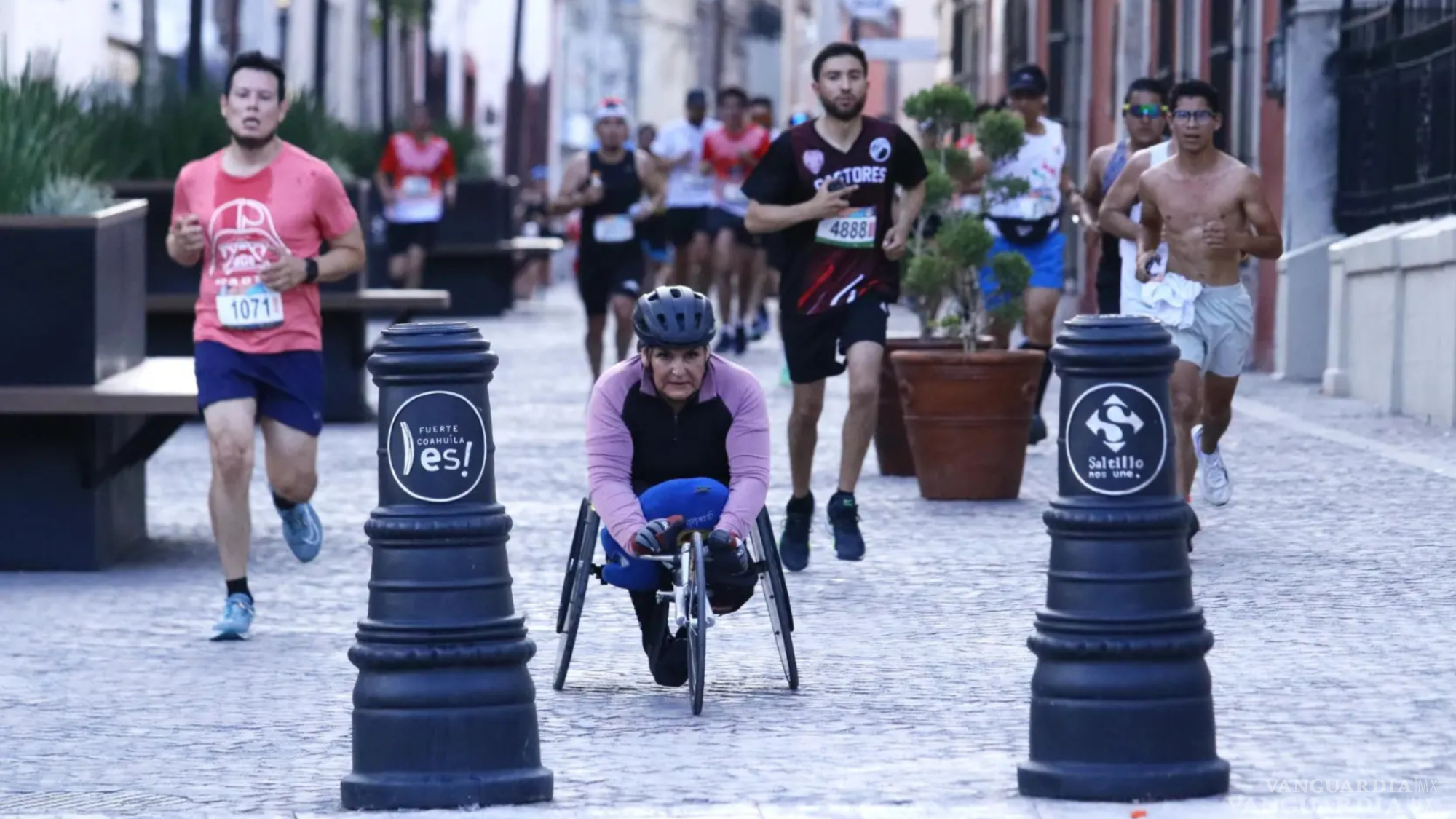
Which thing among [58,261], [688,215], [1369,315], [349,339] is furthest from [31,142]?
[688,215]

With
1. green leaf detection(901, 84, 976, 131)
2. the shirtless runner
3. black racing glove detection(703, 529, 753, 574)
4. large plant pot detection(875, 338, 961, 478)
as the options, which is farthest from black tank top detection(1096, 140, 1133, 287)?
black racing glove detection(703, 529, 753, 574)

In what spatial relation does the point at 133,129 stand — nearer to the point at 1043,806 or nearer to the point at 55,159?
the point at 55,159

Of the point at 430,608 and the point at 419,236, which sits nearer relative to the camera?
the point at 430,608

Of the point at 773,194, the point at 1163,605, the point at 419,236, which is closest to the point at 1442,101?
the point at 773,194

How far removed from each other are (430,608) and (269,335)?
335 centimetres

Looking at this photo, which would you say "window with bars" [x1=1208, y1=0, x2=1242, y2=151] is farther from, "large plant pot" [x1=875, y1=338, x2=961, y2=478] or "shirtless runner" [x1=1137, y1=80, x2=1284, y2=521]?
"shirtless runner" [x1=1137, y1=80, x2=1284, y2=521]

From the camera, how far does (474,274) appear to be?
34.2 metres

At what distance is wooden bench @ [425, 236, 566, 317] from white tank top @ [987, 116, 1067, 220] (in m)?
19.1

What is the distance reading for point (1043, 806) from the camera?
5.92 m

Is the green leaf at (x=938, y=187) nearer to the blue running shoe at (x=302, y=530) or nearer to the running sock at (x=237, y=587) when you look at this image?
the blue running shoe at (x=302, y=530)

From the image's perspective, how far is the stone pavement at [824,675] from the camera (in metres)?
6.29

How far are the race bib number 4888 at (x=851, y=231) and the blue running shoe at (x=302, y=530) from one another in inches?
81.8

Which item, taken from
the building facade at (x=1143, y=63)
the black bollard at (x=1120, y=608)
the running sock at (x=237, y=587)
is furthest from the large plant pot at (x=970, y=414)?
the building facade at (x=1143, y=63)

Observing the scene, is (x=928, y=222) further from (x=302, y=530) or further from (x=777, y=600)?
(x=777, y=600)
